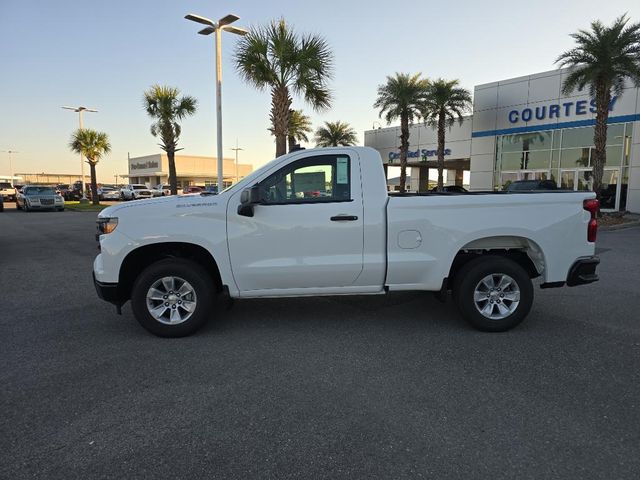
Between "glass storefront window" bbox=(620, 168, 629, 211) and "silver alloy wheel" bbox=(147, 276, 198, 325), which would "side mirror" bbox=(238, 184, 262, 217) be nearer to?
"silver alloy wheel" bbox=(147, 276, 198, 325)

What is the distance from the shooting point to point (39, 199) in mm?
29688

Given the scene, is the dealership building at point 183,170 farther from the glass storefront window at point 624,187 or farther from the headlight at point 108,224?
the headlight at point 108,224

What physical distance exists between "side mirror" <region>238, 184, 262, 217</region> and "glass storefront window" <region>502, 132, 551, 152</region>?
86.2 feet

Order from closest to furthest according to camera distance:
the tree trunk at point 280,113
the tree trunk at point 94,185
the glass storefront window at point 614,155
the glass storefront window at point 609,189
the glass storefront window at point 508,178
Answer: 1. the tree trunk at point 280,113
2. the glass storefront window at point 614,155
3. the glass storefront window at point 609,189
4. the glass storefront window at point 508,178
5. the tree trunk at point 94,185

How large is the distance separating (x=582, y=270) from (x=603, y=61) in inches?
726

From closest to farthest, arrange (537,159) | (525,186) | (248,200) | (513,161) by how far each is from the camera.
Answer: (248,200) → (525,186) → (537,159) → (513,161)

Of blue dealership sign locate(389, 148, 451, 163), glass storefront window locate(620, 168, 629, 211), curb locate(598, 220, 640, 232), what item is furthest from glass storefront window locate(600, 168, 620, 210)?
blue dealership sign locate(389, 148, 451, 163)

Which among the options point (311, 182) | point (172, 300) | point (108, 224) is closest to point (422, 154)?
point (311, 182)

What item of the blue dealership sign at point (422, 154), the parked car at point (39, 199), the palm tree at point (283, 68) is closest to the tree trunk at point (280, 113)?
the palm tree at point (283, 68)

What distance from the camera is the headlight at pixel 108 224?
4707 millimetres

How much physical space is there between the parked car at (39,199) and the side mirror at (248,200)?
3061 cm

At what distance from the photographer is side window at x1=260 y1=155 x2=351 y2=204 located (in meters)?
4.82

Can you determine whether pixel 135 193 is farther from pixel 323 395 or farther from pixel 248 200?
pixel 323 395

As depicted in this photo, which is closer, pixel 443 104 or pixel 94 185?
pixel 443 104
